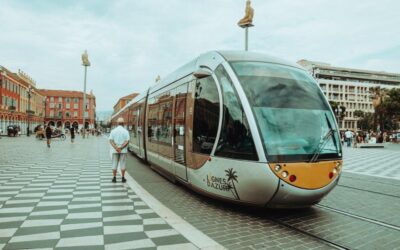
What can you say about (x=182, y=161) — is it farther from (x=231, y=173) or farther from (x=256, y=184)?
(x=256, y=184)

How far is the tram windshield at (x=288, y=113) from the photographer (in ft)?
19.0

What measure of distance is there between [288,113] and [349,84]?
11024 cm

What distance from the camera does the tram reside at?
225 inches

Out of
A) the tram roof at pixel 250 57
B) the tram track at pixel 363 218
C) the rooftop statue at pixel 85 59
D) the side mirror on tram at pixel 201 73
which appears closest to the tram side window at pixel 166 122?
the side mirror on tram at pixel 201 73

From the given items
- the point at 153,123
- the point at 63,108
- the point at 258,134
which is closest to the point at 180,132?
the point at 258,134

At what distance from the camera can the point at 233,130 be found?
6.22 m

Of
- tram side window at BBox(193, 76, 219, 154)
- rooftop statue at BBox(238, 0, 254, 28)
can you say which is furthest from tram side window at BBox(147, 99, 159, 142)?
rooftop statue at BBox(238, 0, 254, 28)

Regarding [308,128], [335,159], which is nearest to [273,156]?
[308,128]

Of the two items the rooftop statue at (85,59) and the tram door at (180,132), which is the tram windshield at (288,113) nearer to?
the tram door at (180,132)

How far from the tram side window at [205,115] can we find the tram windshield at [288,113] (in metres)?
0.77

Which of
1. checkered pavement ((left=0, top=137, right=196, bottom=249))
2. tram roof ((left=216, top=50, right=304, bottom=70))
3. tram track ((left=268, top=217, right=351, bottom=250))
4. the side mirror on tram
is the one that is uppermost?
tram roof ((left=216, top=50, right=304, bottom=70))

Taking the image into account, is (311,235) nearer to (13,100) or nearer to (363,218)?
(363,218)

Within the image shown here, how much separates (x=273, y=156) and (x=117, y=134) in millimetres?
5729

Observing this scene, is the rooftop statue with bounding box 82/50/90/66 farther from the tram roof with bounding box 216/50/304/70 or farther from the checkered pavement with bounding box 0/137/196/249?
the tram roof with bounding box 216/50/304/70
